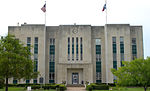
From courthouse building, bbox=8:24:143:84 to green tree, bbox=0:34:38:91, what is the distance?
59.2 ft

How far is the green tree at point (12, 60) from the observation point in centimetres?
3444

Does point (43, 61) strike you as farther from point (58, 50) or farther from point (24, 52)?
point (24, 52)

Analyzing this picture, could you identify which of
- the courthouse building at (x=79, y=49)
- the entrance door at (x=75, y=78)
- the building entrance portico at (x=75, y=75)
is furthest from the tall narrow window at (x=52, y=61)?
the entrance door at (x=75, y=78)

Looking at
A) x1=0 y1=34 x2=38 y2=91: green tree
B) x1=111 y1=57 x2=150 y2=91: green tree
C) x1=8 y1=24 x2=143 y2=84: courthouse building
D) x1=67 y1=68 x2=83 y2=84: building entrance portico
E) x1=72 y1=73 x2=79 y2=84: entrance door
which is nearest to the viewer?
x1=111 y1=57 x2=150 y2=91: green tree

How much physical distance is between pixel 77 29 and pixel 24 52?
2152cm

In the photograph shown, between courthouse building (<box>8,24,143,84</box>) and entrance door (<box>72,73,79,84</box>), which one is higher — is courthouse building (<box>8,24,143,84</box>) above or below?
above

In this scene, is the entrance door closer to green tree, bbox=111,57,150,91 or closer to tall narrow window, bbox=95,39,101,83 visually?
tall narrow window, bbox=95,39,101,83

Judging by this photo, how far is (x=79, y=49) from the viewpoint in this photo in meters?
55.5

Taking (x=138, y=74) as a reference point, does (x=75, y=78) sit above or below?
below

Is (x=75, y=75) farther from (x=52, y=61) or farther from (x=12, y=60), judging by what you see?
(x=12, y=60)

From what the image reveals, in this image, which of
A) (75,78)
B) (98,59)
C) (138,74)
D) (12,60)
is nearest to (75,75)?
(75,78)

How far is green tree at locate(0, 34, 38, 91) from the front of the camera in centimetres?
3444

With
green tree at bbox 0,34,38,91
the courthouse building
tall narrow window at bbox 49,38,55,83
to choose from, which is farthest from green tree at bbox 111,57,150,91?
tall narrow window at bbox 49,38,55,83

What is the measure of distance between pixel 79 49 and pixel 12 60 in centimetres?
2352
